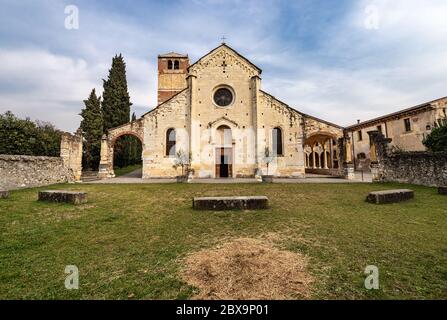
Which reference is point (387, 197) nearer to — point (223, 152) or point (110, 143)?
point (223, 152)

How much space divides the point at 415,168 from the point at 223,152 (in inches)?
549

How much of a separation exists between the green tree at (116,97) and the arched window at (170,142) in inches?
478

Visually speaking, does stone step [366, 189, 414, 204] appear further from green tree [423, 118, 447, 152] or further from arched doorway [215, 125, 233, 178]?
arched doorway [215, 125, 233, 178]

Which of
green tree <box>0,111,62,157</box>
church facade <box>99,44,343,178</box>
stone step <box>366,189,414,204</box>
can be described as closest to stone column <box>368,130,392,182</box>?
church facade <box>99,44,343,178</box>

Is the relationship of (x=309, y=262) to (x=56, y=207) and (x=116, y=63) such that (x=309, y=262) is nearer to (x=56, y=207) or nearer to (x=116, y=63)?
(x=56, y=207)

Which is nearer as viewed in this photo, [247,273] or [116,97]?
[247,273]

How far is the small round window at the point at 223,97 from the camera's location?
2159 cm

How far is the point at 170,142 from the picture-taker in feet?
68.3

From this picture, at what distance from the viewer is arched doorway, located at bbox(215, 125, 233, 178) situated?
20.9 m

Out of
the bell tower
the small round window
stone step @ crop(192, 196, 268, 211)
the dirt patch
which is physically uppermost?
the bell tower

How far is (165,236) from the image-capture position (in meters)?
4.70

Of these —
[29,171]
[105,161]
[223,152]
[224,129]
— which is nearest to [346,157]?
[223,152]

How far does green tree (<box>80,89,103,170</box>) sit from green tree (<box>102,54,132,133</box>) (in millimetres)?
1887

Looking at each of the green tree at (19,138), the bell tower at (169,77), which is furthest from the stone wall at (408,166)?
the green tree at (19,138)
